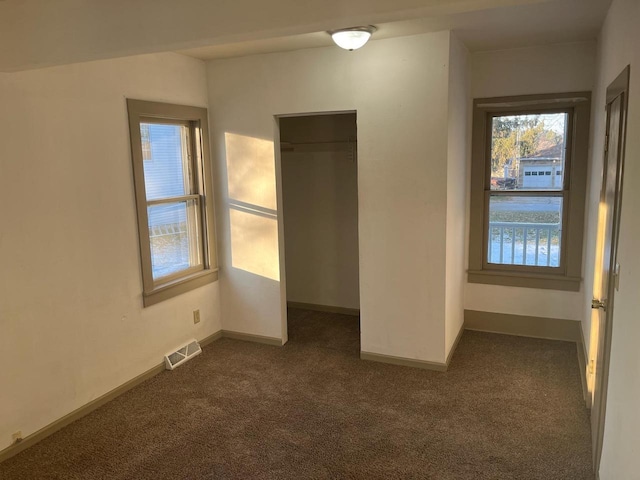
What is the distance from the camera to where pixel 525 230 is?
4.29 metres

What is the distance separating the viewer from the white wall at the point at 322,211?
490cm

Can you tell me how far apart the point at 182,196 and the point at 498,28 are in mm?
2676

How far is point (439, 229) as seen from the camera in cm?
352

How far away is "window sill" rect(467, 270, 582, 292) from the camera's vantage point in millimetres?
4121

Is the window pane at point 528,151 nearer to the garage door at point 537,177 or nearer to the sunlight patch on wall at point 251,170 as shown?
the garage door at point 537,177

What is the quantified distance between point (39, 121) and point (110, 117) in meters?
0.51

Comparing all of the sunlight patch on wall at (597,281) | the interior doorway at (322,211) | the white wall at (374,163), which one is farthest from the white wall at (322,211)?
the sunlight patch on wall at (597,281)

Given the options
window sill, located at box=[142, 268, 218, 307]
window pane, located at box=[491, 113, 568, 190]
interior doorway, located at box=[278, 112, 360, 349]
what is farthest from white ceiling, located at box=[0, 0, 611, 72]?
interior doorway, located at box=[278, 112, 360, 349]

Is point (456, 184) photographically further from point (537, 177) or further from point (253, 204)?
point (253, 204)

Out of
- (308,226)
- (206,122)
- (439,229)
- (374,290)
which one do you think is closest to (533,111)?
(439,229)

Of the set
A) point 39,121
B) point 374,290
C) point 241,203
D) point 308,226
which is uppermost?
point 39,121

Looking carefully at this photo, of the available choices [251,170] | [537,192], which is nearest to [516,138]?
[537,192]

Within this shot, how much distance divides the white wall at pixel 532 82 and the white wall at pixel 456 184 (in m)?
0.20

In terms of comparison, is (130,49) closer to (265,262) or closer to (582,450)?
(265,262)
